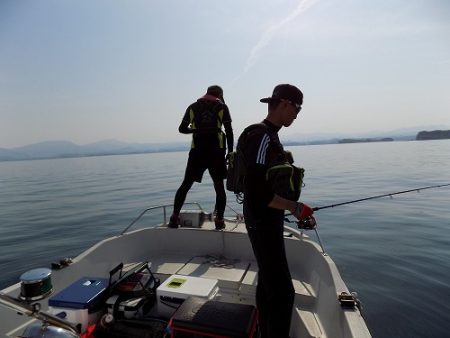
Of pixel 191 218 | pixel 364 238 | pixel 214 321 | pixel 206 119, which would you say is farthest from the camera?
pixel 364 238

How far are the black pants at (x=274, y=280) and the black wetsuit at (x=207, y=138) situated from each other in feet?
8.16

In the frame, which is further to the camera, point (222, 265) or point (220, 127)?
point (220, 127)

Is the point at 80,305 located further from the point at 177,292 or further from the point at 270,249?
the point at 270,249

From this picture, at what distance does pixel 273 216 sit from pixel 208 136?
2.58m

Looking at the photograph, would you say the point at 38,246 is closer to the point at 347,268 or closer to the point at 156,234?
the point at 156,234

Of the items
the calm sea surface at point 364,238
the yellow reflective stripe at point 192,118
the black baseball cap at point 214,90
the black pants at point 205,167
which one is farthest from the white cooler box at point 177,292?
the calm sea surface at point 364,238

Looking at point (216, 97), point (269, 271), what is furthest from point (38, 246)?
point (269, 271)

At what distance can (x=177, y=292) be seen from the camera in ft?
10.5

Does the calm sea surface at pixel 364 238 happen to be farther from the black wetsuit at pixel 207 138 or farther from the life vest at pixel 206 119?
the life vest at pixel 206 119

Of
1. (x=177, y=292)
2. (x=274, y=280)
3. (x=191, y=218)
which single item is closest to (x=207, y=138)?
(x=191, y=218)

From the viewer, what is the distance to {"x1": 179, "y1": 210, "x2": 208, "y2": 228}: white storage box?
5414mm

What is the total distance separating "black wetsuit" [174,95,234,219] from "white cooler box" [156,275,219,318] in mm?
1785

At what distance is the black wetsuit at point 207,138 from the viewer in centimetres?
479

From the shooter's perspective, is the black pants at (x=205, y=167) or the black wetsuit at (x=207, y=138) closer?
the black wetsuit at (x=207, y=138)
